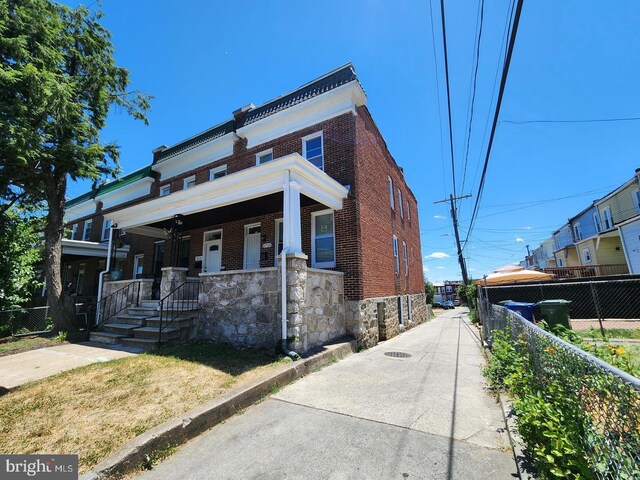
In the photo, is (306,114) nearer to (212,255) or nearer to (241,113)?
(241,113)

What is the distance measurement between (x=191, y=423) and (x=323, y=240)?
269 inches

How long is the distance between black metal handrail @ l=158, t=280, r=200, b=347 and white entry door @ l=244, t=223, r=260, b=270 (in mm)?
2253

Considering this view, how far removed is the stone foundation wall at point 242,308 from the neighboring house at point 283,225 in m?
0.03

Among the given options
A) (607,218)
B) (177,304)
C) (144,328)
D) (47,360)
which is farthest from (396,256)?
(607,218)

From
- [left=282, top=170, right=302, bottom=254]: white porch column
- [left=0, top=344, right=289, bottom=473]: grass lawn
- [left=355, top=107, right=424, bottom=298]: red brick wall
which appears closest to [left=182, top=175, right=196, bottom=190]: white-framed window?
[left=355, top=107, right=424, bottom=298]: red brick wall

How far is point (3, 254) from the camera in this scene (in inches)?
394

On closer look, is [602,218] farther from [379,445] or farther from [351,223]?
[379,445]

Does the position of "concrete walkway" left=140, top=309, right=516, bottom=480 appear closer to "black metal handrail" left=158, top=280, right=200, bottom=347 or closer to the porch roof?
"black metal handrail" left=158, top=280, right=200, bottom=347

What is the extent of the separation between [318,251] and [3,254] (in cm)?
1090

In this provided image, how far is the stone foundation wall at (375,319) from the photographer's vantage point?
865 centimetres

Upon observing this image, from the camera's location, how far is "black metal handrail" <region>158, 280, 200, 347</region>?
7.62m

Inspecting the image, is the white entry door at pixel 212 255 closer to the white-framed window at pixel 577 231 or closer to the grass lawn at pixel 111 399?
the grass lawn at pixel 111 399

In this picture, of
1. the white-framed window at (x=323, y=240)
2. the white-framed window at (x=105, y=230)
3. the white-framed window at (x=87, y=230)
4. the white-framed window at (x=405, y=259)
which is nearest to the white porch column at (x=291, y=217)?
the white-framed window at (x=323, y=240)

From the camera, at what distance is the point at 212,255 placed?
12508 mm
